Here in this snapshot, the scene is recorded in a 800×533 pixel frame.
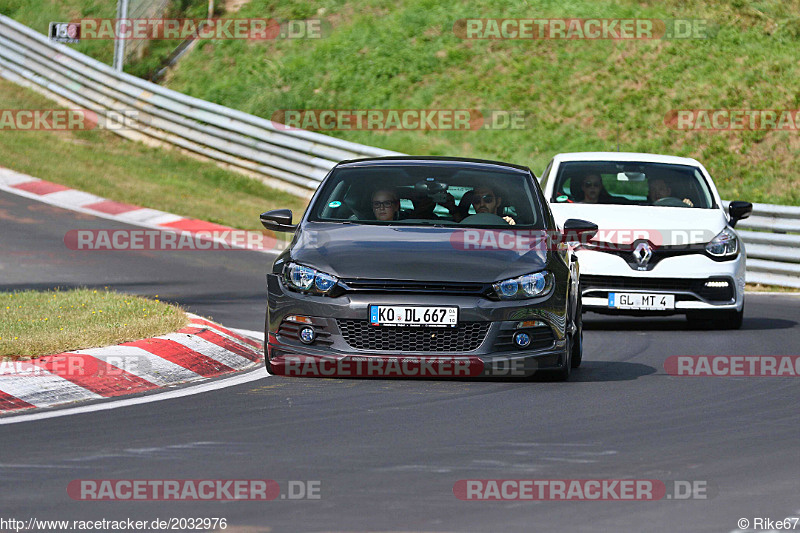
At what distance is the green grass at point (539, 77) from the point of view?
A: 24406 millimetres

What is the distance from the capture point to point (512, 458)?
21.1 ft

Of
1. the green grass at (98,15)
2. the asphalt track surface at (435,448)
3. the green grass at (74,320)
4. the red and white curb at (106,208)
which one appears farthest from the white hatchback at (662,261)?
the green grass at (98,15)

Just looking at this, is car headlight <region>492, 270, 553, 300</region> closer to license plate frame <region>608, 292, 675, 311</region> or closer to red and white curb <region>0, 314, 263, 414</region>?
red and white curb <region>0, 314, 263, 414</region>

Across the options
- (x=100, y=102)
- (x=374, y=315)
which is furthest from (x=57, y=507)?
(x=100, y=102)

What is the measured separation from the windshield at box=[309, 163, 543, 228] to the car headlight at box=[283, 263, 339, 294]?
2.70 ft

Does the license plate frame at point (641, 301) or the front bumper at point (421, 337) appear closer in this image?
the front bumper at point (421, 337)

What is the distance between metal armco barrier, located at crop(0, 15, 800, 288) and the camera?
2331cm

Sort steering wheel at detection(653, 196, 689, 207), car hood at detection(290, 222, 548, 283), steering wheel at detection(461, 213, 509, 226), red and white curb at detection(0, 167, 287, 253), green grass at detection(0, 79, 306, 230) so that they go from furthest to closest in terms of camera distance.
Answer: green grass at detection(0, 79, 306, 230)
red and white curb at detection(0, 167, 287, 253)
steering wheel at detection(653, 196, 689, 207)
steering wheel at detection(461, 213, 509, 226)
car hood at detection(290, 222, 548, 283)

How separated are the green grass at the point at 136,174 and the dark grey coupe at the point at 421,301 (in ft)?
37.7

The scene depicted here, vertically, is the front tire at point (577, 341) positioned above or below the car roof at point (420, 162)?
below

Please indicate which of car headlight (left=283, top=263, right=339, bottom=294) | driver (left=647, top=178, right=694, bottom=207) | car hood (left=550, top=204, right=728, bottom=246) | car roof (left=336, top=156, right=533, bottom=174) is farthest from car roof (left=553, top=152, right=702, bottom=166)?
car headlight (left=283, top=263, right=339, bottom=294)

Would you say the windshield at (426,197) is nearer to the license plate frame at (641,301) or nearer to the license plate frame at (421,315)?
the license plate frame at (421,315)

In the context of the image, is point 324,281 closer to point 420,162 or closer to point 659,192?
point 420,162

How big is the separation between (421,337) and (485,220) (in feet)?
4.20
